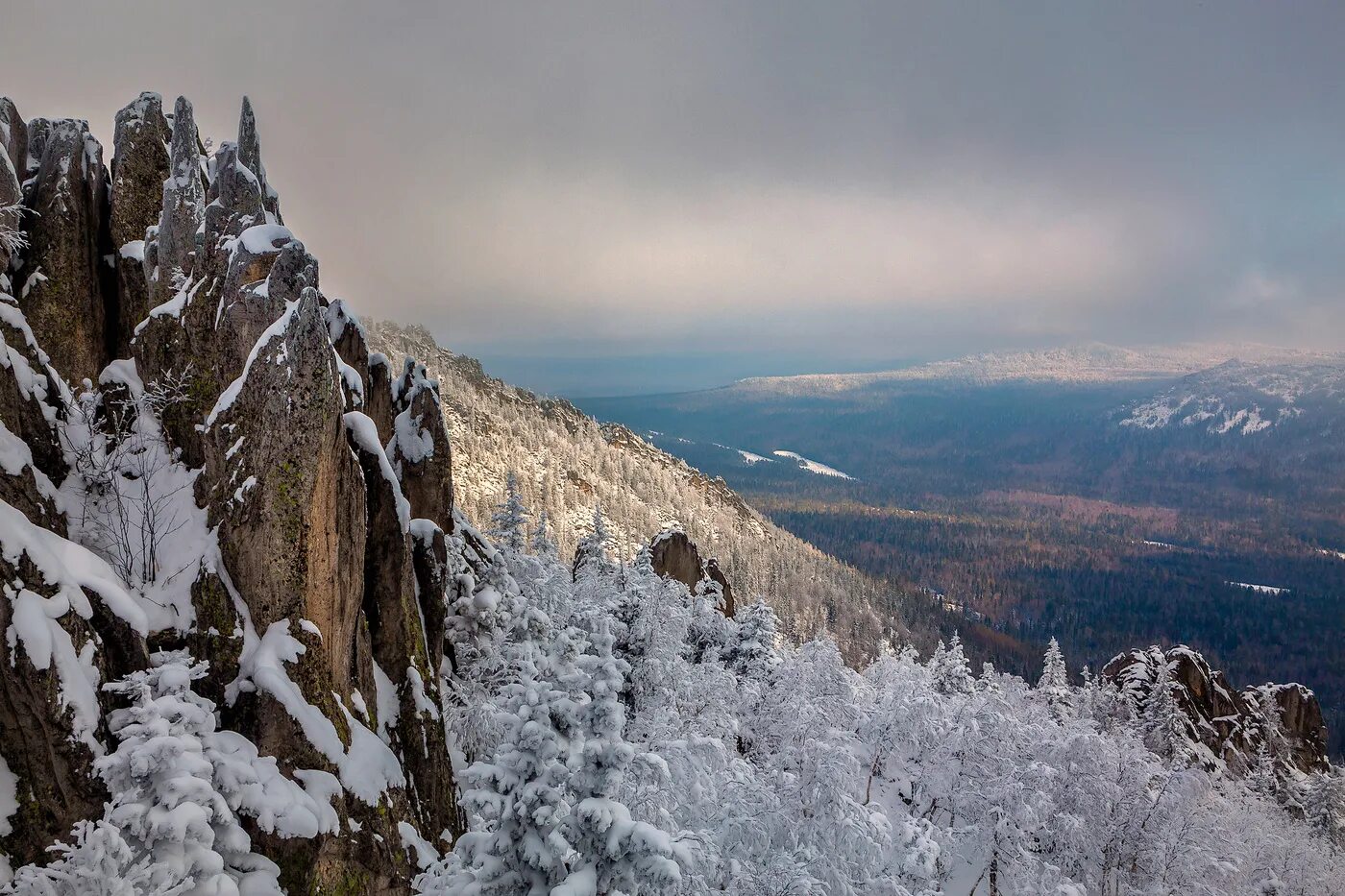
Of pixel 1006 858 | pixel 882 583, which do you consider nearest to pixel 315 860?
pixel 1006 858

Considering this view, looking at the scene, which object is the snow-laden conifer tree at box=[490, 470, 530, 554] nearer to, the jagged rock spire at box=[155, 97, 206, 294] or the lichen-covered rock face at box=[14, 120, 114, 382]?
the jagged rock spire at box=[155, 97, 206, 294]

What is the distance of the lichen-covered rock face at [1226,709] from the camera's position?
33.1 meters

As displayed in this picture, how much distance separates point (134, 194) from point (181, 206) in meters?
2.24

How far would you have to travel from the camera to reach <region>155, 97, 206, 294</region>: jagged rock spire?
13859 millimetres

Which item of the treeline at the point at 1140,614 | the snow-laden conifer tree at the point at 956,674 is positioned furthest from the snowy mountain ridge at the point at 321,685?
the treeline at the point at 1140,614

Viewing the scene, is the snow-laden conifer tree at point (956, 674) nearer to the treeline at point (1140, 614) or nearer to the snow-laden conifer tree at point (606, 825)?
the snow-laden conifer tree at point (606, 825)

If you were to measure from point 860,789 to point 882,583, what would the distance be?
122m

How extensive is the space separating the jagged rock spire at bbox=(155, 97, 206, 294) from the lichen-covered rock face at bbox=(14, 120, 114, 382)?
134 cm

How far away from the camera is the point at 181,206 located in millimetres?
14172

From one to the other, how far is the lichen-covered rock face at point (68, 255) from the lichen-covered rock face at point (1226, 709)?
144 ft

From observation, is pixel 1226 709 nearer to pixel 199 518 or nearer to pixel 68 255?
pixel 199 518

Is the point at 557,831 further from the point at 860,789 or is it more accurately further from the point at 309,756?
the point at 860,789

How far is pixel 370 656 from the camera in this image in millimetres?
13016

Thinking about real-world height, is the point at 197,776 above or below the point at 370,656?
above
